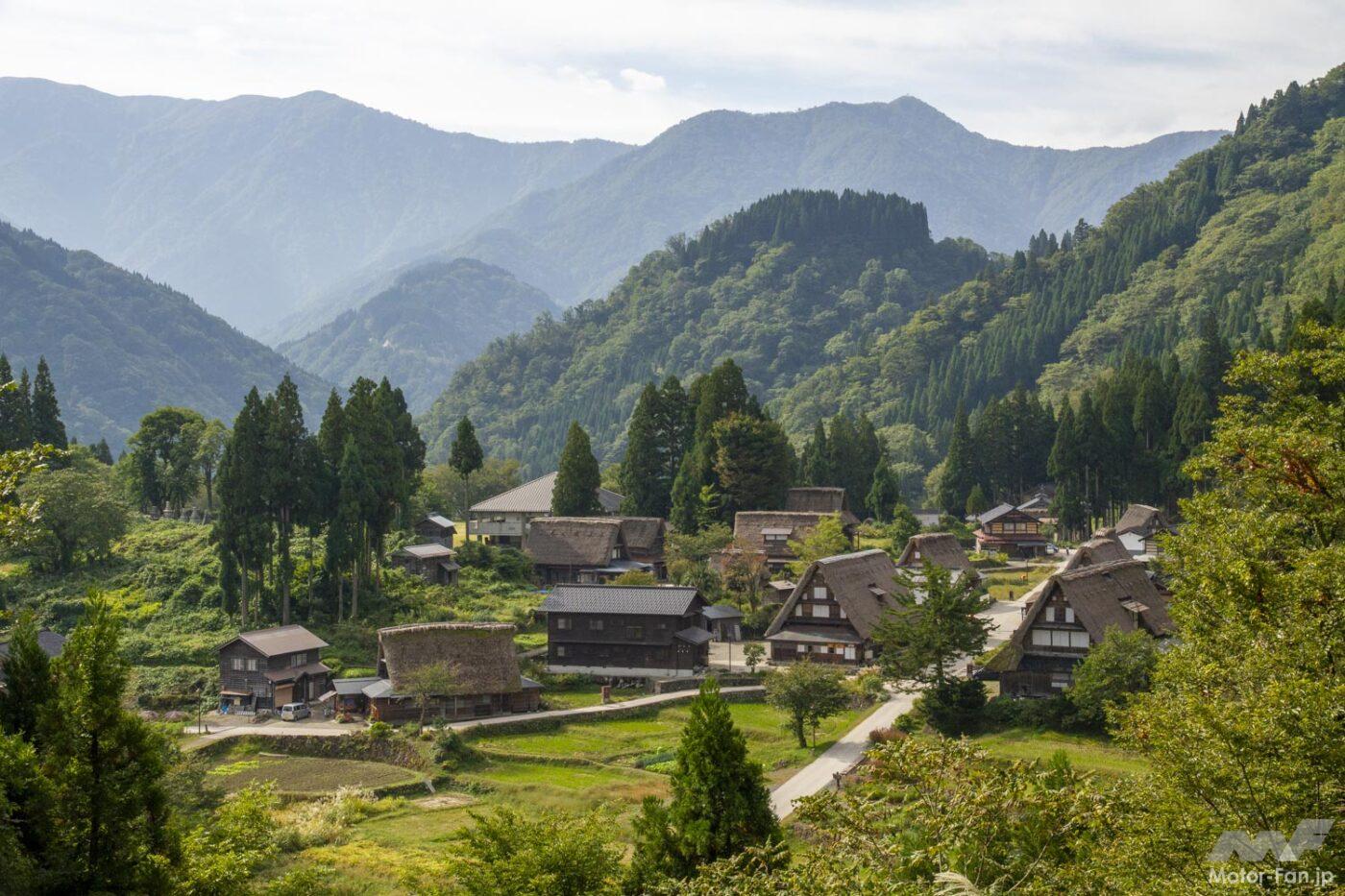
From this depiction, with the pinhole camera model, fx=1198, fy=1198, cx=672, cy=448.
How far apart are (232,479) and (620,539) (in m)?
22.5

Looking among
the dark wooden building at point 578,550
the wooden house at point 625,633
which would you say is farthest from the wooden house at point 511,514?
the wooden house at point 625,633

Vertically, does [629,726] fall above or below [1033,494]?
below

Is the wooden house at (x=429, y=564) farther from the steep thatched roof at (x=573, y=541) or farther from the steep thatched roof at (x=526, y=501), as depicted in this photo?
the steep thatched roof at (x=526, y=501)

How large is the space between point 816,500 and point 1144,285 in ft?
252

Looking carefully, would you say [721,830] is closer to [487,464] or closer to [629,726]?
[629,726]

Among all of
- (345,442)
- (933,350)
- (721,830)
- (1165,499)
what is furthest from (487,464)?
(721,830)

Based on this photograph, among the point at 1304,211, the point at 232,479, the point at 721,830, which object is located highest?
the point at 1304,211

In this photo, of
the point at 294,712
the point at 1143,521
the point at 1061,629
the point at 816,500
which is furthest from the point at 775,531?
the point at 294,712

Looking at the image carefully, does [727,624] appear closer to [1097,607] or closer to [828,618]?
[828,618]

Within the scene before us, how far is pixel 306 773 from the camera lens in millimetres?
39000

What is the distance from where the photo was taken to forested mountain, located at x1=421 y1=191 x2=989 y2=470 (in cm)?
17262

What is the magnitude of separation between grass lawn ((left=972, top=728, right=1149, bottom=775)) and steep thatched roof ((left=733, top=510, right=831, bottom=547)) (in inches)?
1044

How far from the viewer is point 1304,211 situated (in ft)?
420

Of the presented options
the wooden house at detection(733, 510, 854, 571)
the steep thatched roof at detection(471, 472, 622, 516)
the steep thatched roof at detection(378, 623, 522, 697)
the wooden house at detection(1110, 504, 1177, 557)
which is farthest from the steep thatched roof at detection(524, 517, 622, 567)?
the wooden house at detection(1110, 504, 1177, 557)
